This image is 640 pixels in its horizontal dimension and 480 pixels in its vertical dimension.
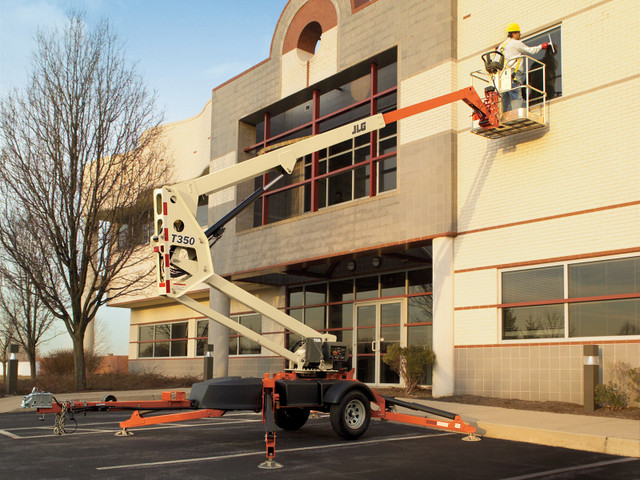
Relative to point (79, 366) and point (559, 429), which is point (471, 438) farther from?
point (79, 366)

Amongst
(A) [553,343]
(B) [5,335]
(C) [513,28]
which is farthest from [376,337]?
(B) [5,335]

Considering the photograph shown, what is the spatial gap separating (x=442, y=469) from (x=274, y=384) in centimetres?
292

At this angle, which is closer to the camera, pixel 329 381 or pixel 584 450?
pixel 584 450

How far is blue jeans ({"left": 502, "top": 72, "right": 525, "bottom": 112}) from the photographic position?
15.4m

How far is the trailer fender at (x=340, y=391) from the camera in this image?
10195mm

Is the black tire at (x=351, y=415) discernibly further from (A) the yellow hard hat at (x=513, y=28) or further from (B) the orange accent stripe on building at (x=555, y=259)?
(A) the yellow hard hat at (x=513, y=28)

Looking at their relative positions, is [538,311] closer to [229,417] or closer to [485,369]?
[485,369]

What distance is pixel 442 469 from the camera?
26.3 ft

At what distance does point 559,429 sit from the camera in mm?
10633

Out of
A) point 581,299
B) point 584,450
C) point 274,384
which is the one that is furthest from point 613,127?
point 274,384

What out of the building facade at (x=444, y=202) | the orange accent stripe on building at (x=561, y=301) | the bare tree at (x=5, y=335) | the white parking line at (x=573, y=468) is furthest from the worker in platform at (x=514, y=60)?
the bare tree at (x=5, y=335)

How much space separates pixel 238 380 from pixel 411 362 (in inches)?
333

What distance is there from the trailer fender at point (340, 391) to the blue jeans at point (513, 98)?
8.23 m

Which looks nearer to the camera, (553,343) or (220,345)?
(553,343)
